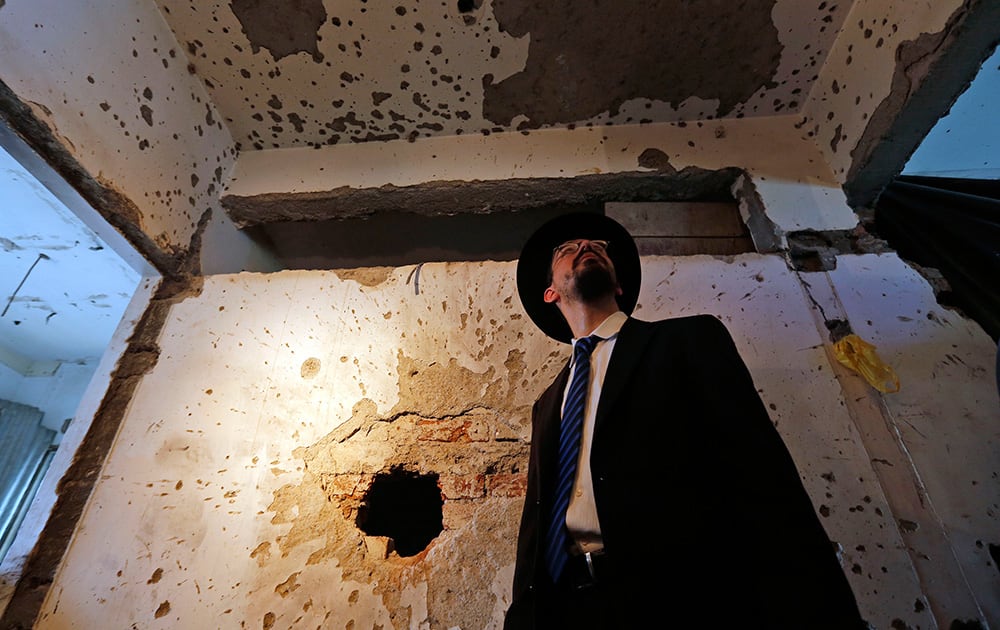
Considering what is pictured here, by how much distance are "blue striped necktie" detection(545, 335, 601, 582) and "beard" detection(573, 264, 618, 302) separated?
15cm

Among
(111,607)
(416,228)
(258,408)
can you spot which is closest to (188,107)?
(416,228)

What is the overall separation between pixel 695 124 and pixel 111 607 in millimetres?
2607

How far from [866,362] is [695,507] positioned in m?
0.91

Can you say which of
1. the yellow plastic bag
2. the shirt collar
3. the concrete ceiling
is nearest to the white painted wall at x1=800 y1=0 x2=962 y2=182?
the concrete ceiling

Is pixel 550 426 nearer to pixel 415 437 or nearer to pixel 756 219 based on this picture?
pixel 415 437

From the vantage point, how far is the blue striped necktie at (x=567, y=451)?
0.91 metres

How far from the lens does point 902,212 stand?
5.77 ft

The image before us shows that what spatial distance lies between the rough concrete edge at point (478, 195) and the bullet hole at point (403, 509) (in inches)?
45.7

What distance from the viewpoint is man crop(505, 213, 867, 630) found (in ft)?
2.30

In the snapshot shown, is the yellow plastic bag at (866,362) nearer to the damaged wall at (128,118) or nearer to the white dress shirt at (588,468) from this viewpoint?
the white dress shirt at (588,468)

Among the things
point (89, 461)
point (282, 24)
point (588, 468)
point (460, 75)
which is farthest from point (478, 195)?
point (89, 461)

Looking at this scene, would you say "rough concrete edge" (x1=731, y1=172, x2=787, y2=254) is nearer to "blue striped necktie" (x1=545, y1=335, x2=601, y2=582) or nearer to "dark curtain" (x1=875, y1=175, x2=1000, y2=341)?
"dark curtain" (x1=875, y1=175, x2=1000, y2=341)

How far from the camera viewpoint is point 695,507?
81 cm

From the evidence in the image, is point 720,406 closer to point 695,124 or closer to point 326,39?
point 695,124
